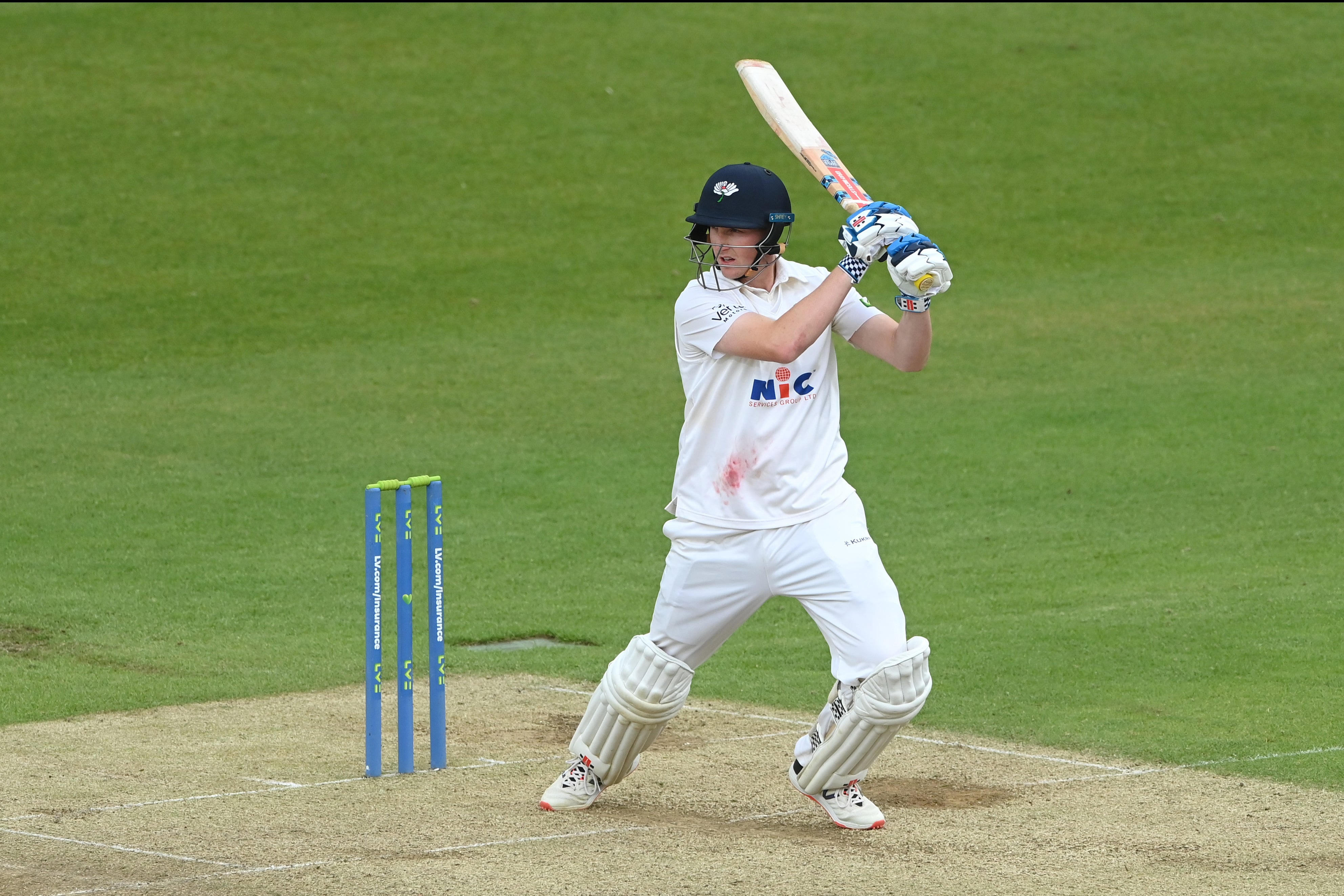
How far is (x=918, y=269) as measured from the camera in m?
5.41

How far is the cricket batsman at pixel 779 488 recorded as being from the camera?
5566mm

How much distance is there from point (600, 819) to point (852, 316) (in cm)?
188

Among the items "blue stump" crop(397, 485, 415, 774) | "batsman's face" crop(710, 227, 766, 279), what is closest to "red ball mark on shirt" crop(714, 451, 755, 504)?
"batsman's face" crop(710, 227, 766, 279)

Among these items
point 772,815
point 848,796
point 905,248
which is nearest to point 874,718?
point 848,796

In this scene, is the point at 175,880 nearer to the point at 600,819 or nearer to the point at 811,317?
the point at 600,819

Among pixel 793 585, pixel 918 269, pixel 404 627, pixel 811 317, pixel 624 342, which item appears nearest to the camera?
pixel 918 269

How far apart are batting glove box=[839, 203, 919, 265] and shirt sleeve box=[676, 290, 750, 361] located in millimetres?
414

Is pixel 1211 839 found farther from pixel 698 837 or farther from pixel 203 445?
pixel 203 445

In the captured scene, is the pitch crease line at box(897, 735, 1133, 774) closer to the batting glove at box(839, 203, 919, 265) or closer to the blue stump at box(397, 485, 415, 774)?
the blue stump at box(397, 485, 415, 774)

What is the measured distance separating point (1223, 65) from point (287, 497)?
16589mm

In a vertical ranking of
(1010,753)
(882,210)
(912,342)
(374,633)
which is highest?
(882,210)

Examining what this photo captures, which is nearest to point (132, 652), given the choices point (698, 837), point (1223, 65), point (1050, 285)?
point (698, 837)

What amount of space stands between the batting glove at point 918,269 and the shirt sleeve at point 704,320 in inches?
20.5

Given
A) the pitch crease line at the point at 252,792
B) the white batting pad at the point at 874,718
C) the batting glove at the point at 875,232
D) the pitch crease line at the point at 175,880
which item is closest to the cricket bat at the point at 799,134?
the batting glove at the point at 875,232
